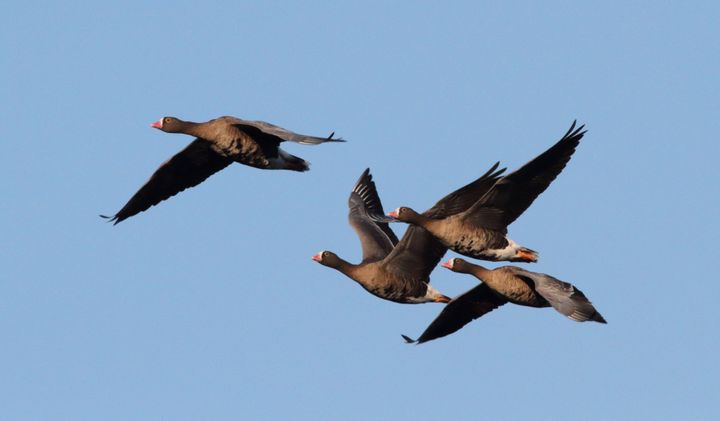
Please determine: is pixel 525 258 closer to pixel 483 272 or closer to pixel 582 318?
pixel 483 272

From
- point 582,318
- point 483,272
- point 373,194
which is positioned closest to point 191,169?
point 373,194

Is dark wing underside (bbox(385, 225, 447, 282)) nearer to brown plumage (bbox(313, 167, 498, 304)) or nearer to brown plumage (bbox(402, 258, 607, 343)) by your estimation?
brown plumage (bbox(313, 167, 498, 304))

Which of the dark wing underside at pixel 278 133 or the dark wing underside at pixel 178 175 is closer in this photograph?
the dark wing underside at pixel 278 133

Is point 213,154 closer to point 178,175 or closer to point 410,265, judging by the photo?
point 178,175

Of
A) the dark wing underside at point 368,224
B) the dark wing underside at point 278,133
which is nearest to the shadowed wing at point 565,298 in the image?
the dark wing underside at point 278,133

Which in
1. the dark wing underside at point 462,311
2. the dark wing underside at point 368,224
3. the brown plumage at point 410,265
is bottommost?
the dark wing underside at point 462,311

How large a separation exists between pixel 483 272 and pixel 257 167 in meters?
4.59

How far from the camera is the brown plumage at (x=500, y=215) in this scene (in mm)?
23297

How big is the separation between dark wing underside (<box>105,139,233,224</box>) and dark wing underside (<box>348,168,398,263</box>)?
281 cm

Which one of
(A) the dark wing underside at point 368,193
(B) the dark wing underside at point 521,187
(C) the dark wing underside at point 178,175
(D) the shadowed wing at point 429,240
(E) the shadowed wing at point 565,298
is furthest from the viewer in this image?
(A) the dark wing underside at point 368,193

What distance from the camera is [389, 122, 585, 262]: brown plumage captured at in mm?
23297

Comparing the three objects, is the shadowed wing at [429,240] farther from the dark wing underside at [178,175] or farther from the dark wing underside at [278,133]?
the dark wing underside at [178,175]

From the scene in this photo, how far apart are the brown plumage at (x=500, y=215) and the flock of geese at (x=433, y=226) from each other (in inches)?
0.6

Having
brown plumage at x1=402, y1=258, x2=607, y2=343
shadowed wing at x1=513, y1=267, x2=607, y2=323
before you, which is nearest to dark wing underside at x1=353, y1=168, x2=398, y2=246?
brown plumage at x1=402, y1=258, x2=607, y2=343
